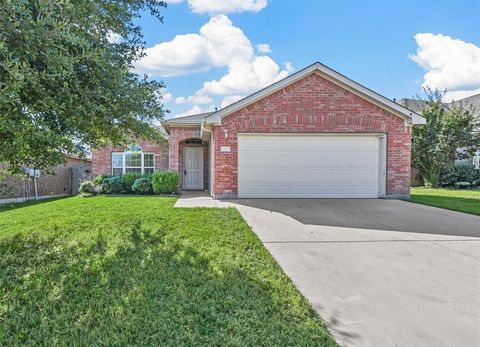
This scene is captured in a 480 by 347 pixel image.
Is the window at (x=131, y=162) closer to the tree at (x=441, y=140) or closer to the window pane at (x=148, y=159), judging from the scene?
the window pane at (x=148, y=159)

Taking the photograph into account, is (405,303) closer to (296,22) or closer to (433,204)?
(433,204)

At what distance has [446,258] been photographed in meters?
4.71

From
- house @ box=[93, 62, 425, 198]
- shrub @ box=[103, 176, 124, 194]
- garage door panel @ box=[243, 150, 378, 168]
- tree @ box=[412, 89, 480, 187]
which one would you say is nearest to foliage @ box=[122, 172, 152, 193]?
shrub @ box=[103, 176, 124, 194]

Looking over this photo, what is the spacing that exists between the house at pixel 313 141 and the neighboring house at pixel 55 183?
6956mm

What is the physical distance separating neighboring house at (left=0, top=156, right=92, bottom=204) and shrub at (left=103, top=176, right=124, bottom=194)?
4.85ft

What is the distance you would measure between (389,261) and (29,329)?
14.5 ft

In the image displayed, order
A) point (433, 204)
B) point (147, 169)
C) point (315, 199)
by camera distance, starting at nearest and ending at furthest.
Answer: point (433, 204)
point (315, 199)
point (147, 169)

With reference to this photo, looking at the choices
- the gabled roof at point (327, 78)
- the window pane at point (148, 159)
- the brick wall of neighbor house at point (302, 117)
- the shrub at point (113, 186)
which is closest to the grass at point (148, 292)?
the brick wall of neighbor house at point (302, 117)

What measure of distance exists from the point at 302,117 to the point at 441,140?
12.2m

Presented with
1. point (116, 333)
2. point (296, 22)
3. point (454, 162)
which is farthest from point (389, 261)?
point (454, 162)

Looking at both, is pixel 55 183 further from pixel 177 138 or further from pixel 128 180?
pixel 177 138

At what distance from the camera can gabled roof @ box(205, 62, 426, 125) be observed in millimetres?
11148

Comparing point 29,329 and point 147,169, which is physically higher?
point 147,169

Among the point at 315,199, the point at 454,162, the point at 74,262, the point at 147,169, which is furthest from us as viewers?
the point at 454,162
